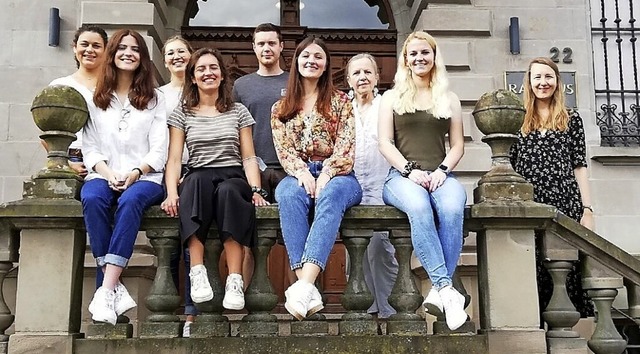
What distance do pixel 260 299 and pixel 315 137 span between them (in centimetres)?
104

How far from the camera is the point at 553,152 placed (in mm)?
5086

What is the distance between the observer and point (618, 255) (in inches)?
183

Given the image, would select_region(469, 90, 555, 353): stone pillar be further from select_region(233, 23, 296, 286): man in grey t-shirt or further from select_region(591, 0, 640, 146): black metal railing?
select_region(591, 0, 640, 146): black metal railing

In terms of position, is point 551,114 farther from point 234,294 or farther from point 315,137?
point 234,294

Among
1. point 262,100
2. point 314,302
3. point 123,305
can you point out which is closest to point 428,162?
point 314,302

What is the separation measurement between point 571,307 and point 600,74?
3.99 m

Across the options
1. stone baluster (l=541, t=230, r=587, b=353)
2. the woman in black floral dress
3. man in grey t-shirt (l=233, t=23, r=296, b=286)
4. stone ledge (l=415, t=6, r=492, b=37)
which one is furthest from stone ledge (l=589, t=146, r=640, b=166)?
man in grey t-shirt (l=233, t=23, r=296, b=286)

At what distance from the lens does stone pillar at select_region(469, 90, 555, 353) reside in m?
4.34

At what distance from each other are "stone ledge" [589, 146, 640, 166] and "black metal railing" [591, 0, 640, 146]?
0.72 ft

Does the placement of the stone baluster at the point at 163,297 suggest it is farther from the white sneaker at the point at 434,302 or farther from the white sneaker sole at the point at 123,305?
the white sneaker at the point at 434,302

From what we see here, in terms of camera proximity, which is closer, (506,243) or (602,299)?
(506,243)

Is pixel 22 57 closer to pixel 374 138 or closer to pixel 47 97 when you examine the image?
pixel 47 97

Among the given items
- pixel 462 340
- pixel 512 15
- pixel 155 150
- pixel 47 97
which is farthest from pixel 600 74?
pixel 47 97

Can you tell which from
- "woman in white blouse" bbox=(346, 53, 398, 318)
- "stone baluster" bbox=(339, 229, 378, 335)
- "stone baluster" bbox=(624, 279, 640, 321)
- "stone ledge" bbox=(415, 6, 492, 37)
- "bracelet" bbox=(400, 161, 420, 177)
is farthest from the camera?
"stone ledge" bbox=(415, 6, 492, 37)
